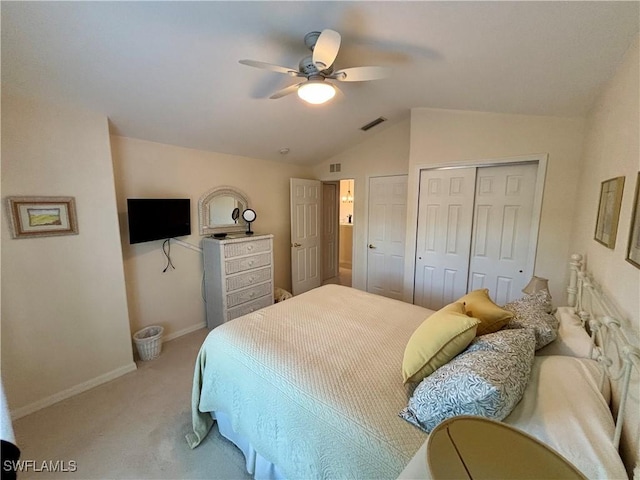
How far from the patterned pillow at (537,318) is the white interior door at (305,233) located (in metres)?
3.08

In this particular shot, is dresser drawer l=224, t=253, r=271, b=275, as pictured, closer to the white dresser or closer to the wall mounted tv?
the white dresser

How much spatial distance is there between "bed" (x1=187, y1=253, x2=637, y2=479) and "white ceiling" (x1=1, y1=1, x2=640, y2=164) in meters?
1.38

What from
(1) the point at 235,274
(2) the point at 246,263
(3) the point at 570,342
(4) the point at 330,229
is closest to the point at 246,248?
(2) the point at 246,263

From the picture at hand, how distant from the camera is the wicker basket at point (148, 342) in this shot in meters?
2.69

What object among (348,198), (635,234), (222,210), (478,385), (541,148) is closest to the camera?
(478,385)

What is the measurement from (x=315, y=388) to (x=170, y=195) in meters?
2.68

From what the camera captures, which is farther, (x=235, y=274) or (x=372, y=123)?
(x=372, y=123)

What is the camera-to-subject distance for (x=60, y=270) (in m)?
2.13

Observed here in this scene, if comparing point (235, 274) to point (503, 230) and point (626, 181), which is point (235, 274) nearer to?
point (503, 230)

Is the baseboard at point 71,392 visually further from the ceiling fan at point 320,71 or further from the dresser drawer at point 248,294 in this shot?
the ceiling fan at point 320,71

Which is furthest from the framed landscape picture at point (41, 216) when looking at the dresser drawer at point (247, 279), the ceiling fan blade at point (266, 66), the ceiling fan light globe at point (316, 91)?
the ceiling fan light globe at point (316, 91)

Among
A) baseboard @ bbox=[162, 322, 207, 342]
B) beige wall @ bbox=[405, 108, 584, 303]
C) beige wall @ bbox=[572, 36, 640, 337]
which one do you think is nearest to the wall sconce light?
beige wall @ bbox=[405, 108, 584, 303]

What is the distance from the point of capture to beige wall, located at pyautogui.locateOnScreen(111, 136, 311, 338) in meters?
2.71

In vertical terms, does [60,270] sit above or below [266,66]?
below
